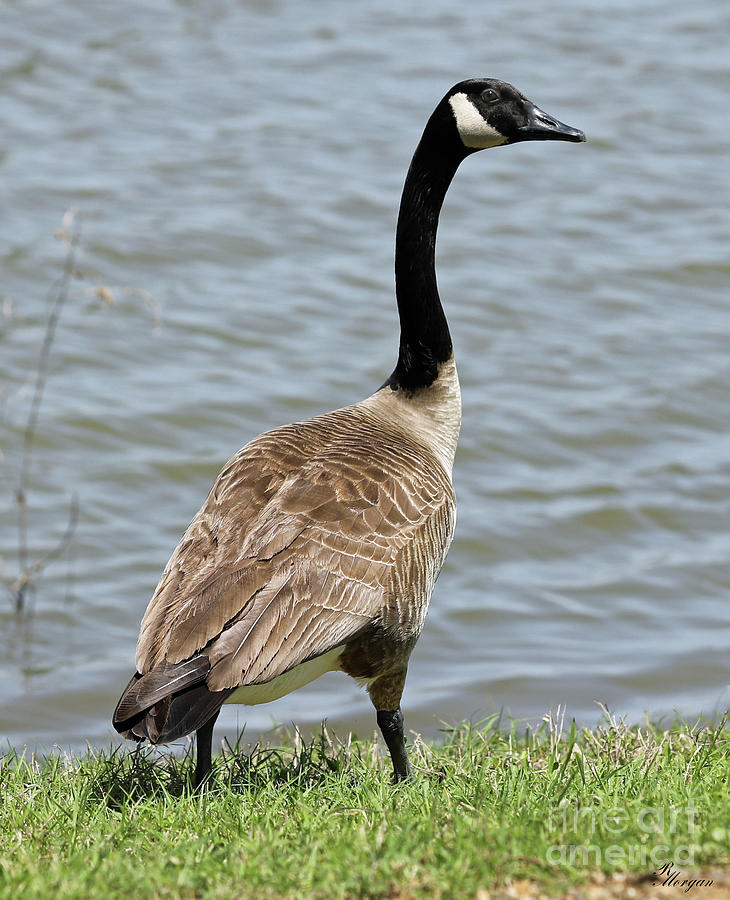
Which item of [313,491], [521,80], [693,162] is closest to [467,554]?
[313,491]

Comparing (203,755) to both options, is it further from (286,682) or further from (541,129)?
(541,129)

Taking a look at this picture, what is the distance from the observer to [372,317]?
11945 millimetres

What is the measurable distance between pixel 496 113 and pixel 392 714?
287 cm

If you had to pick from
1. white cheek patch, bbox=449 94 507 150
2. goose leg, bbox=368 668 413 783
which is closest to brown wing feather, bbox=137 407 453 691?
goose leg, bbox=368 668 413 783

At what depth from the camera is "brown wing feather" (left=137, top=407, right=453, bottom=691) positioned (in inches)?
174

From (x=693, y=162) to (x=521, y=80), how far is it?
2.51 metres

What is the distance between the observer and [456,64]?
16.2 metres

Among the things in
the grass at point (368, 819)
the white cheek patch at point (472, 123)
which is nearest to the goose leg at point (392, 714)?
the grass at point (368, 819)

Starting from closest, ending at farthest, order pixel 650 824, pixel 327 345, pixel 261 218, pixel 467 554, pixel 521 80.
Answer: pixel 650 824 → pixel 467 554 → pixel 327 345 → pixel 261 218 → pixel 521 80

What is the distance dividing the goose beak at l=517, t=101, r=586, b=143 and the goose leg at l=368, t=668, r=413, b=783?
8.59 feet

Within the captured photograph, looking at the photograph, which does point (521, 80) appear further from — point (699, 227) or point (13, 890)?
point (13, 890)

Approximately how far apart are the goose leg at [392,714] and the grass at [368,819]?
11 centimetres

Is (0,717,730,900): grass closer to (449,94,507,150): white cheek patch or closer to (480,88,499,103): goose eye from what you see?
(449,94,507,150): white cheek patch

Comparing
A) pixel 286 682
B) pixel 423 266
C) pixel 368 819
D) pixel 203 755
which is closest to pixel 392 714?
pixel 286 682
